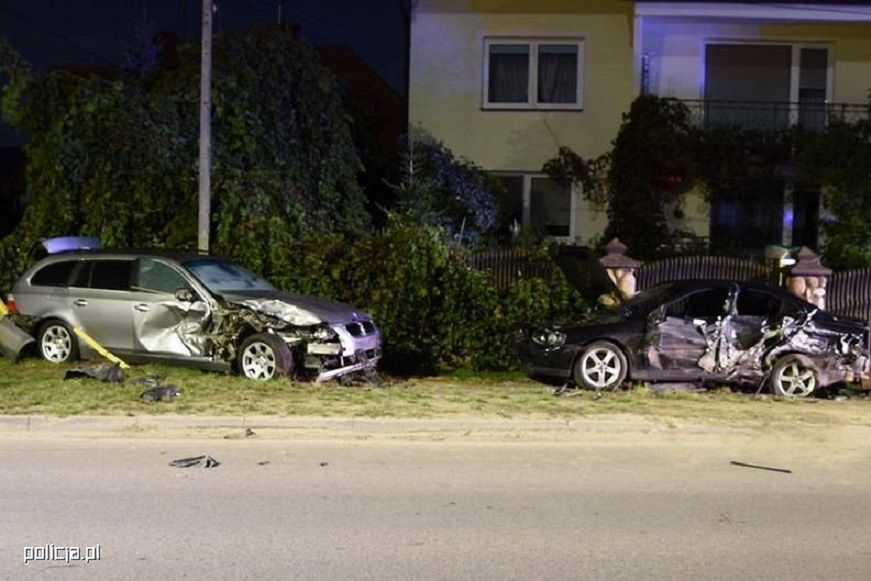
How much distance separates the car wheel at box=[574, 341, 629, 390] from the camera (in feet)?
36.3

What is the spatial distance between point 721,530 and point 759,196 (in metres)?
14.3

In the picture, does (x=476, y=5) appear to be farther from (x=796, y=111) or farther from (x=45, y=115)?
(x=45, y=115)

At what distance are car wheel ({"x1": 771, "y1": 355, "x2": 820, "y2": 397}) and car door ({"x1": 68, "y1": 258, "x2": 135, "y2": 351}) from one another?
25.5 ft

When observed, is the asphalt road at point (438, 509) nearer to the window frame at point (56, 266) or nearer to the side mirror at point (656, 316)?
the side mirror at point (656, 316)

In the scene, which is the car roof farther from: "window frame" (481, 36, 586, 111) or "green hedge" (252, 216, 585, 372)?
"window frame" (481, 36, 586, 111)

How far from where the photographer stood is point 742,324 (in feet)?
36.4

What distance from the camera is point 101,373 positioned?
10.5 m

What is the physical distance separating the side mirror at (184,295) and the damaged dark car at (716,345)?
4.33 m

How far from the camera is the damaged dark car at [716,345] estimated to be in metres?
11.1

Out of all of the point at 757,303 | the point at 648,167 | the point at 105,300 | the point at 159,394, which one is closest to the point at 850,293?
the point at 757,303

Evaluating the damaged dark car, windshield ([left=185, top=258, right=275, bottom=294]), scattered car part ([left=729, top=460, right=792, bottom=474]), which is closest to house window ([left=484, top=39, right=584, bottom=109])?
windshield ([left=185, top=258, right=275, bottom=294])

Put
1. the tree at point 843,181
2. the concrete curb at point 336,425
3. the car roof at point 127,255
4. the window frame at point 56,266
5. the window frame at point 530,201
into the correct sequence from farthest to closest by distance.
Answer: the window frame at point 530,201 → the tree at point 843,181 → the window frame at point 56,266 → the car roof at point 127,255 → the concrete curb at point 336,425

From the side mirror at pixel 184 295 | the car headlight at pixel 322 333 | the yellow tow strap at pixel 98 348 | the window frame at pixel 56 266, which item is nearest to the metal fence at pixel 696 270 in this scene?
the car headlight at pixel 322 333

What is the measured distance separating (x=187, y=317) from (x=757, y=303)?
6.81 meters
